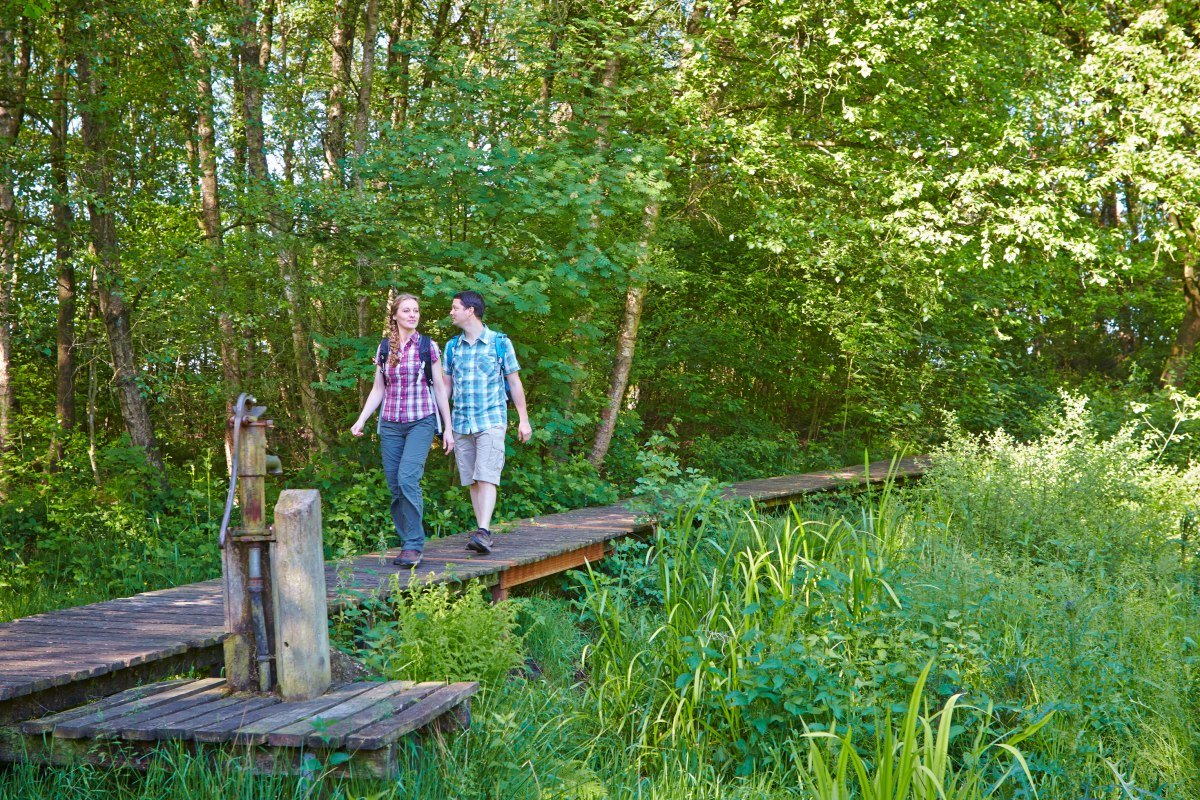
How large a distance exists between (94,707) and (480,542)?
124 inches

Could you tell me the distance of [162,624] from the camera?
474 cm

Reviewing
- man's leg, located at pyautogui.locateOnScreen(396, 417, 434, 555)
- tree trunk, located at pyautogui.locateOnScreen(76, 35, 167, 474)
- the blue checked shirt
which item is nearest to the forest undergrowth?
man's leg, located at pyautogui.locateOnScreen(396, 417, 434, 555)

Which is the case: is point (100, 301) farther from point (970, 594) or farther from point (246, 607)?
point (970, 594)

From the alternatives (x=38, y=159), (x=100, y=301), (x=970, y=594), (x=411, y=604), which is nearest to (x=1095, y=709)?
(x=970, y=594)

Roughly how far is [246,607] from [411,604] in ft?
3.87

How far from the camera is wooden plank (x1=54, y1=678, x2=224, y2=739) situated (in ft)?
11.4

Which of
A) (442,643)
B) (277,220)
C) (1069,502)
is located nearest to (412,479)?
(442,643)

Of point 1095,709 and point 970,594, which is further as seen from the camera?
point 970,594

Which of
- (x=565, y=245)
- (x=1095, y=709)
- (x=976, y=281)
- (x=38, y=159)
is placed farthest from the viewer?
(x=976, y=281)

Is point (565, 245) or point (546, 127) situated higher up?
point (546, 127)

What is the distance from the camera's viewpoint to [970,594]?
547 cm

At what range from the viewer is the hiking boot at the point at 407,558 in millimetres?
6164

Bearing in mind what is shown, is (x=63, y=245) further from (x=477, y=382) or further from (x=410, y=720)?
(x=410, y=720)

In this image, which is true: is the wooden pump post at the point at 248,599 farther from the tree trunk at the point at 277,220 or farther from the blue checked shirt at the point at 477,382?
the tree trunk at the point at 277,220
